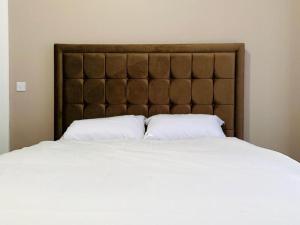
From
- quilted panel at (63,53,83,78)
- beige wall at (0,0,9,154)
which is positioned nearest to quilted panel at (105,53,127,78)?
quilted panel at (63,53,83,78)

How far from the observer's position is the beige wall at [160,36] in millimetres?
2805

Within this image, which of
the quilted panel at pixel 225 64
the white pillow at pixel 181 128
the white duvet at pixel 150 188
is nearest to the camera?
the white duvet at pixel 150 188

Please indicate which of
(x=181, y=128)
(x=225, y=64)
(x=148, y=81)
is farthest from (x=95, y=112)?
(x=225, y=64)

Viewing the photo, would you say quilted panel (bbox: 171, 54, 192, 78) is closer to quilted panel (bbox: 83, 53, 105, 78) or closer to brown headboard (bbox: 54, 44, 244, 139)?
brown headboard (bbox: 54, 44, 244, 139)

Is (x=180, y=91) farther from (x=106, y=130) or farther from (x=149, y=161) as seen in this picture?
(x=149, y=161)

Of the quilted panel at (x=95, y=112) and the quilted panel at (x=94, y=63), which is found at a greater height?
the quilted panel at (x=94, y=63)

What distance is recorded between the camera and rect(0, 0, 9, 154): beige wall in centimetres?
285

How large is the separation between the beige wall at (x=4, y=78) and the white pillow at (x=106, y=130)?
0.80 metres

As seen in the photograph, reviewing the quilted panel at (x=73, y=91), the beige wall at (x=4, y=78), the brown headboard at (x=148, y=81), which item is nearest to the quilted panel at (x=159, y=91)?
the brown headboard at (x=148, y=81)

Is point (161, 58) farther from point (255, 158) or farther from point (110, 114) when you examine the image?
point (255, 158)

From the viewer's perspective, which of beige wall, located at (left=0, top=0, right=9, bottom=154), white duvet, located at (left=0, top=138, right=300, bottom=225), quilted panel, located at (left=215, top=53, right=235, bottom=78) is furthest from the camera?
beige wall, located at (left=0, top=0, right=9, bottom=154)

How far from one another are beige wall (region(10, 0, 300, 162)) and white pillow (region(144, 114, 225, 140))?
1.77 ft

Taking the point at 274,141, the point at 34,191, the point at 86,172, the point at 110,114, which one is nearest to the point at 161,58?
the point at 110,114

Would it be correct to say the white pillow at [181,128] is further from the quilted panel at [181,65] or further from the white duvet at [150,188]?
the white duvet at [150,188]
